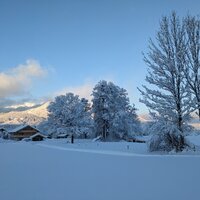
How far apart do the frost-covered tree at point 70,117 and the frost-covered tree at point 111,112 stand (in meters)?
2.63

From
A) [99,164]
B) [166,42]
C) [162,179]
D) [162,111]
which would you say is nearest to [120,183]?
[162,179]

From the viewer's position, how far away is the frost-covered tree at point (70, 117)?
56.6 meters

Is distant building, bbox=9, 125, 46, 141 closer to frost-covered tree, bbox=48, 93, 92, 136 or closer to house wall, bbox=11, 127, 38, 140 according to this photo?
house wall, bbox=11, 127, 38, 140

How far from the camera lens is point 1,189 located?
21.1 feet

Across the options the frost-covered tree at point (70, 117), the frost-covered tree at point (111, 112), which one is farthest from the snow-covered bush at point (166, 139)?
the frost-covered tree at point (70, 117)

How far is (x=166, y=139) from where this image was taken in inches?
843

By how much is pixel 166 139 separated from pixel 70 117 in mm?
37466

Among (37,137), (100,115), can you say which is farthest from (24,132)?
(100,115)

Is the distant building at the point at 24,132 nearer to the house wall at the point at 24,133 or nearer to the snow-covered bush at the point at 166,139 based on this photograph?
the house wall at the point at 24,133

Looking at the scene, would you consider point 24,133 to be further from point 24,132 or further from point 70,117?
point 70,117

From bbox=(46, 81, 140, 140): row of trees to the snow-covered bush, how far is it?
32.9 meters

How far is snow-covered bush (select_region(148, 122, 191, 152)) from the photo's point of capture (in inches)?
804

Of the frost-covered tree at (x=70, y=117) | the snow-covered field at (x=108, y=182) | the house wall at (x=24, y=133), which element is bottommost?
the snow-covered field at (x=108, y=182)

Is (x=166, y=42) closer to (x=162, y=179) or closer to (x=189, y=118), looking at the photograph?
(x=189, y=118)
